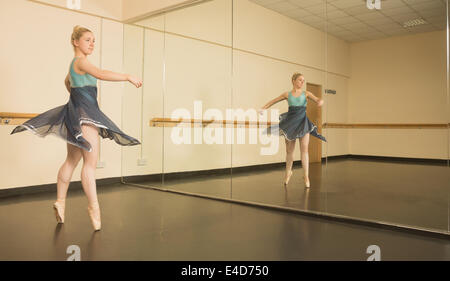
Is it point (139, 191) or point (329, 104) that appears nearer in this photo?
point (329, 104)

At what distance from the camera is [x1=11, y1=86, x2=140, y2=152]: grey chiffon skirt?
2.50 m

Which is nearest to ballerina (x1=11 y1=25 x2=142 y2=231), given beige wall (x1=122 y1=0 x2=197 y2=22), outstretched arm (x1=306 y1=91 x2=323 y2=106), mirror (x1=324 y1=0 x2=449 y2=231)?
outstretched arm (x1=306 y1=91 x2=323 y2=106)

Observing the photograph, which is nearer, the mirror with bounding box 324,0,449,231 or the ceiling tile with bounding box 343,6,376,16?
the mirror with bounding box 324,0,449,231

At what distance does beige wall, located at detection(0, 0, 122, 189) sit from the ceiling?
8.52 feet

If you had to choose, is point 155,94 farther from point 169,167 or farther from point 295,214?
point 295,214

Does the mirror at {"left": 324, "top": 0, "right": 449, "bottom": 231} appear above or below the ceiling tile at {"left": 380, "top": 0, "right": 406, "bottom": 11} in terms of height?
below

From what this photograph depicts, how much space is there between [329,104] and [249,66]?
0.98m

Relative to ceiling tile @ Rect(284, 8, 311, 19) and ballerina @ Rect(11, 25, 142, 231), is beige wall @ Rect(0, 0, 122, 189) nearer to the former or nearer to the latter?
ballerina @ Rect(11, 25, 142, 231)

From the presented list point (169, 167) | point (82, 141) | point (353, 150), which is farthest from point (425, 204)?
point (169, 167)

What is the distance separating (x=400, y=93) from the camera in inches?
111

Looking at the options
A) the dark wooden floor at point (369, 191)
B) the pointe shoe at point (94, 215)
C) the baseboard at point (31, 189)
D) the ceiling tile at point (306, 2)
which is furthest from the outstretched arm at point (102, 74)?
the baseboard at point (31, 189)

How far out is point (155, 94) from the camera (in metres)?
4.71

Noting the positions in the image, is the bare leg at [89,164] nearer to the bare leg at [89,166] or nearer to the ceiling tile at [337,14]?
the bare leg at [89,166]

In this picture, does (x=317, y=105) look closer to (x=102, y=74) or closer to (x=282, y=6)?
(x=282, y=6)
